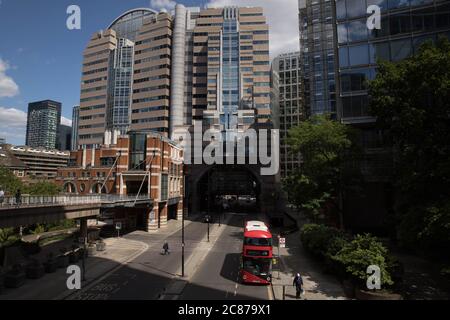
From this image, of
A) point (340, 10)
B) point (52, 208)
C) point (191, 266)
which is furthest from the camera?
point (340, 10)

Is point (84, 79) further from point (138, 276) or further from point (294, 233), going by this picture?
point (138, 276)

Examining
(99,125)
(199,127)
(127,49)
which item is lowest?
(199,127)

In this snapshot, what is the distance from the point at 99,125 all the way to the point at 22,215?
10408 centimetres

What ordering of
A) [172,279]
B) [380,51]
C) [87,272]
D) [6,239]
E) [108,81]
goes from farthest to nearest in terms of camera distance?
[108,81] → [380,51] → [6,239] → [87,272] → [172,279]

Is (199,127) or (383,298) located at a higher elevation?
(199,127)

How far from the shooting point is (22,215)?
24.7 metres

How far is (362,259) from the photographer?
2075cm

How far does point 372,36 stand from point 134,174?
39295 millimetres

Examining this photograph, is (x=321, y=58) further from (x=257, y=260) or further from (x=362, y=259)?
(x=362, y=259)

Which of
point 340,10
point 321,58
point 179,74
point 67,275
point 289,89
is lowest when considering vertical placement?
point 67,275

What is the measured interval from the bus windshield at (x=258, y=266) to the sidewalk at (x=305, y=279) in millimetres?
1416

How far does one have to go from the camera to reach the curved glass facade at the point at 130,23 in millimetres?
131125

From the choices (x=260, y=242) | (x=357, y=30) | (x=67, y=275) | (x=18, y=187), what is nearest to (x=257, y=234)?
(x=260, y=242)
